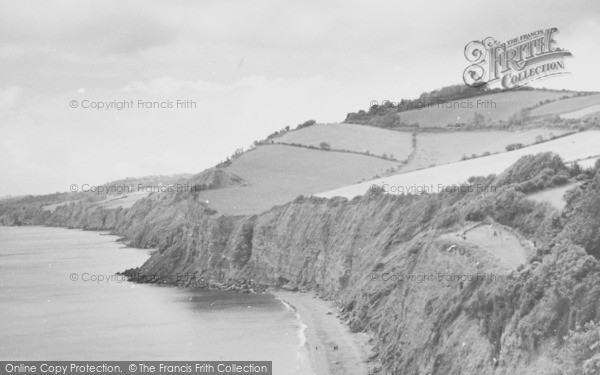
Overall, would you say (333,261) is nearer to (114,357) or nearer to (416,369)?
(114,357)

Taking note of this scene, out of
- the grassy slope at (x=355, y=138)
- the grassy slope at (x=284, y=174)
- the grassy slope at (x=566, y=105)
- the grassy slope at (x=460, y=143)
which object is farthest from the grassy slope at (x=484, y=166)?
the grassy slope at (x=566, y=105)

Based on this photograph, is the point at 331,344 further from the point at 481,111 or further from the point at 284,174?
the point at 481,111

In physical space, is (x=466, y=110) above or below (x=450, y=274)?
above

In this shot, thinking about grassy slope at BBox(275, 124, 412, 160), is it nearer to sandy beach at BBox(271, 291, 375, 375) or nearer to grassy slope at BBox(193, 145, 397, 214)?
grassy slope at BBox(193, 145, 397, 214)

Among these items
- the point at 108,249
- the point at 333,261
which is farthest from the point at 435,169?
the point at 108,249

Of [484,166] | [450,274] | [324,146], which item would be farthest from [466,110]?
[450,274]

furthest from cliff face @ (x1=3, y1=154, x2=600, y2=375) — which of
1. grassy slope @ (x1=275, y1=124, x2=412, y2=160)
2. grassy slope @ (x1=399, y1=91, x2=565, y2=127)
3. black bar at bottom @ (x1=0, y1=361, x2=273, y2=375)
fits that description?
grassy slope @ (x1=399, y1=91, x2=565, y2=127)
